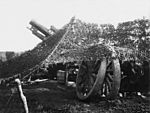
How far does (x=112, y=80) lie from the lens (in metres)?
8.73

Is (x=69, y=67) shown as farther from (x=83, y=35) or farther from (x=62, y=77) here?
(x=83, y=35)

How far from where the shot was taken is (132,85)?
1030 centimetres

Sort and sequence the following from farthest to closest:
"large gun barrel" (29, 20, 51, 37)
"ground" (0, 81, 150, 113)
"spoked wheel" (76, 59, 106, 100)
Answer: "large gun barrel" (29, 20, 51, 37) < "spoked wheel" (76, 59, 106, 100) < "ground" (0, 81, 150, 113)

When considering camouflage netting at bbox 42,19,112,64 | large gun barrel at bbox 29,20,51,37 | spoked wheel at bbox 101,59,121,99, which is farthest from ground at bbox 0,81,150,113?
large gun barrel at bbox 29,20,51,37

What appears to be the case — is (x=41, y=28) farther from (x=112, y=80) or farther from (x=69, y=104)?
(x=112, y=80)

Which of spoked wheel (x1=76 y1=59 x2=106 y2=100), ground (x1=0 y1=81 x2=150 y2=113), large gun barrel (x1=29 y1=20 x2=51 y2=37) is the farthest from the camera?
large gun barrel (x1=29 y1=20 x2=51 y2=37)

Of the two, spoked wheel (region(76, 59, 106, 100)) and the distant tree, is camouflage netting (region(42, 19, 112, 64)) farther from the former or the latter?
the distant tree

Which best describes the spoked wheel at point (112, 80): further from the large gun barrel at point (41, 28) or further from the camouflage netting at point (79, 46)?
the large gun barrel at point (41, 28)

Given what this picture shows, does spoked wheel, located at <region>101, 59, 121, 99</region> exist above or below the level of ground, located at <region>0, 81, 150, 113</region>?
above

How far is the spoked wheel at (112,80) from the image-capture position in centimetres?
855

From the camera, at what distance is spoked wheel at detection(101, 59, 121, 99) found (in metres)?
8.55

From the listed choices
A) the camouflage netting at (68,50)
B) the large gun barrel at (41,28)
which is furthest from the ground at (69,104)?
the large gun barrel at (41,28)

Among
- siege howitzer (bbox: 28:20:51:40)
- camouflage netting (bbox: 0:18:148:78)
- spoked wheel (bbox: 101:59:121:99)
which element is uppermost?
siege howitzer (bbox: 28:20:51:40)

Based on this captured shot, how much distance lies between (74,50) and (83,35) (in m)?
1.14
